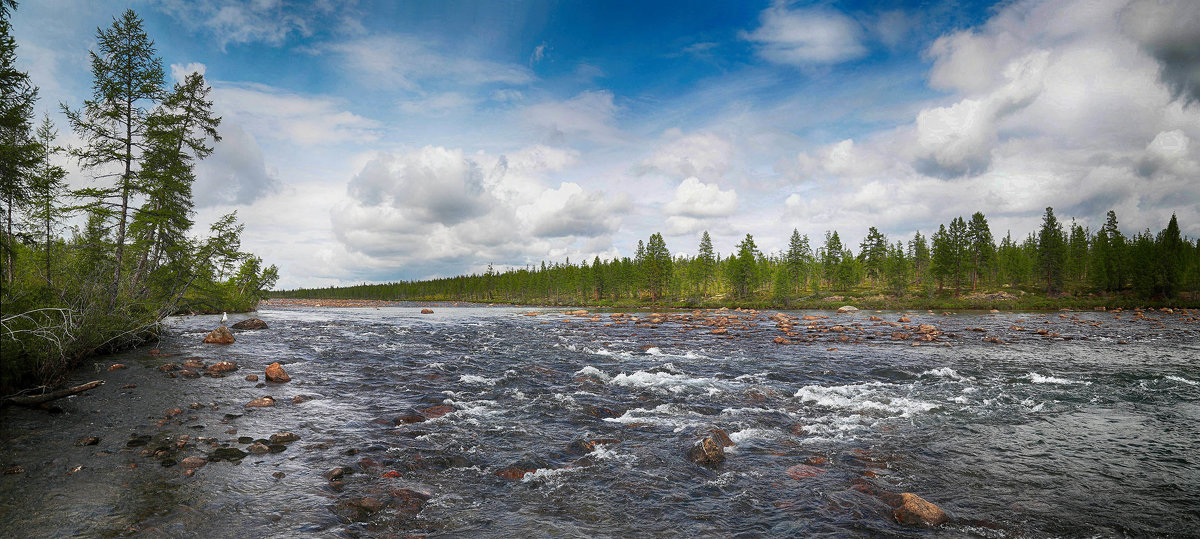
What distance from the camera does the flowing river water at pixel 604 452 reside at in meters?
6.13

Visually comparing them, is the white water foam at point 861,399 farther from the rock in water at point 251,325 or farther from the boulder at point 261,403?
the rock in water at point 251,325

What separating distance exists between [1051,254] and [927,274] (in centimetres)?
1901

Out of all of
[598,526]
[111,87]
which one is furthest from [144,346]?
[598,526]

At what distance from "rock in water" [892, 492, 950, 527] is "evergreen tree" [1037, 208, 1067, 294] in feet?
338

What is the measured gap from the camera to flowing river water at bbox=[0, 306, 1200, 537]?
6.13 m

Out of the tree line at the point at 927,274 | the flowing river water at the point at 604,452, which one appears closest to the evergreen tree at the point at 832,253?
the tree line at the point at 927,274

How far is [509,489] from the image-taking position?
23.6 feet

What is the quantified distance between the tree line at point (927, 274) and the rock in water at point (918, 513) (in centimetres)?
8005

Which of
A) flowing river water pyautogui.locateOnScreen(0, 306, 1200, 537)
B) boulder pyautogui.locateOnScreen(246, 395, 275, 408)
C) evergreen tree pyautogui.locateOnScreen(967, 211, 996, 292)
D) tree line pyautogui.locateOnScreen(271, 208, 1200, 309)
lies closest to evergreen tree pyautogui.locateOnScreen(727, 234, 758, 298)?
tree line pyautogui.locateOnScreen(271, 208, 1200, 309)

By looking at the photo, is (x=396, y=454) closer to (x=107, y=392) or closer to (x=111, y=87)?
(x=107, y=392)

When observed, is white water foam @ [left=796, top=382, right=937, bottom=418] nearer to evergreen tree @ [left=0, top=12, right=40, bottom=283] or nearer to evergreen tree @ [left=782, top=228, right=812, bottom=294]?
evergreen tree @ [left=0, top=12, right=40, bottom=283]

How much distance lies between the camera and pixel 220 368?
15109 mm

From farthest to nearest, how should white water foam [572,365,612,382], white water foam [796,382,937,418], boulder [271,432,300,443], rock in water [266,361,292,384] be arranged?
white water foam [572,365,612,382] < rock in water [266,361,292,384] < white water foam [796,382,937,418] < boulder [271,432,300,443]

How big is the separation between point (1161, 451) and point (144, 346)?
33896 millimetres
